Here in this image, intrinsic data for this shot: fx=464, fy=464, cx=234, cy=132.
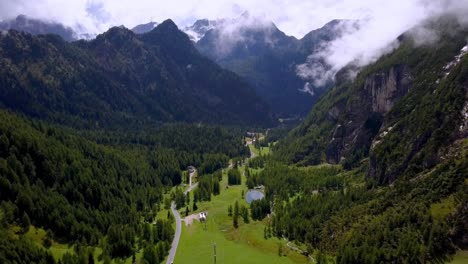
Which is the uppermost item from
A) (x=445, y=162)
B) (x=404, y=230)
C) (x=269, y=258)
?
(x=445, y=162)

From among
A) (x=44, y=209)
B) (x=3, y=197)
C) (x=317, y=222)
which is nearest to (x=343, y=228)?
(x=317, y=222)

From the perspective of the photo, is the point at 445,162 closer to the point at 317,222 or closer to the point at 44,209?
the point at 317,222

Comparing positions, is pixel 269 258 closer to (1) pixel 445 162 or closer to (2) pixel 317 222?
(2) pixel 317 222

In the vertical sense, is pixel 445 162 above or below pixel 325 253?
above

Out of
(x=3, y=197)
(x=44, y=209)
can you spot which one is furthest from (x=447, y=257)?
(x=3, y=197)

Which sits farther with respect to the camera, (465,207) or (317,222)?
(317,222)

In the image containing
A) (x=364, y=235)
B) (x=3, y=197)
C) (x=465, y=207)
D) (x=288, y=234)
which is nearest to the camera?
(x=465, y=207)

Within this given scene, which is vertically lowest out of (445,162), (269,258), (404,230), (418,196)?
(269,258)

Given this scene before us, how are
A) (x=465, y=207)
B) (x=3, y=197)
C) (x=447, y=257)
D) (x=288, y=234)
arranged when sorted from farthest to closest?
1. (x=288, y=234)
2. (x=3, y=197)
3. (x=465, y=207)
4. (x=447, y=257)

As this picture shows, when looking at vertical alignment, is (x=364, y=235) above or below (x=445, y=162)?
below
